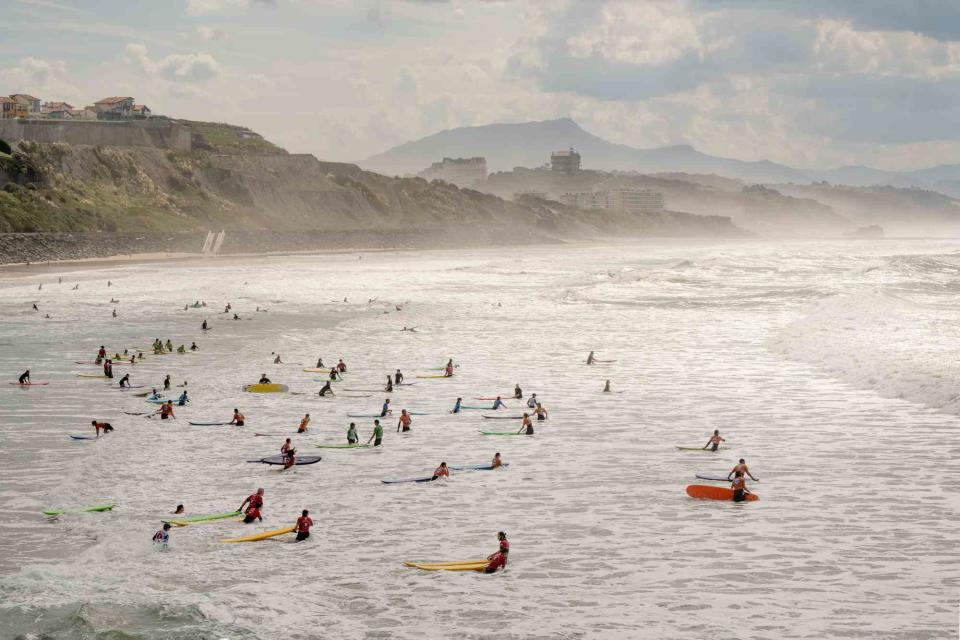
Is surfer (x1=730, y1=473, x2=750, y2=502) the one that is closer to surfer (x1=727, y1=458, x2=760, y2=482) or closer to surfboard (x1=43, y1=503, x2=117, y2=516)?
surfer (x1=727, y1=458, x2=760, y2=482)

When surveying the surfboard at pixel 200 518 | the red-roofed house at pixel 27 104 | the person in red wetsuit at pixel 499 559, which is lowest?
the surfboard at pixel 200 518

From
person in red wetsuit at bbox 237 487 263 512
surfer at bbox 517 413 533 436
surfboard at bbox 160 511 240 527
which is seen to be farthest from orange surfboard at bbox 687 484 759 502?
surfboard at bbox 160 511 240 527

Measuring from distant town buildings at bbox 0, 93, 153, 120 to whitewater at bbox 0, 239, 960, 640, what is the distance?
126035 mm

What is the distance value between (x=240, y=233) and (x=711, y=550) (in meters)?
134

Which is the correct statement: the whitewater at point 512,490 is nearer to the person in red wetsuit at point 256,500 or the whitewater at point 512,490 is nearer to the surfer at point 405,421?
the surfer at point 405,421

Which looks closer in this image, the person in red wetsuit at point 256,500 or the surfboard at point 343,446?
the person in red wetsuit at point 256,500

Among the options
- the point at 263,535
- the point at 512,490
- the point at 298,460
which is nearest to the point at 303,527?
the point at 263,535

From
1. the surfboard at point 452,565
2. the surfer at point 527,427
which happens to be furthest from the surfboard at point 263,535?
the surfer at point 527,427

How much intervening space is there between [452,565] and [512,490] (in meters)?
5.33

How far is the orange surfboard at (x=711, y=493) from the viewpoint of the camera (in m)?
22.1

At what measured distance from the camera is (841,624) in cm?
1532

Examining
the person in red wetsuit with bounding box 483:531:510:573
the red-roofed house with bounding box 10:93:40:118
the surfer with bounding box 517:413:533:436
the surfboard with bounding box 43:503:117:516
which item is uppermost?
the red-roofed house with bounding box 10:93:40:118

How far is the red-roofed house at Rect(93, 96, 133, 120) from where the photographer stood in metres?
174

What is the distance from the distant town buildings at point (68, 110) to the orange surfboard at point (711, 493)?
159 m
